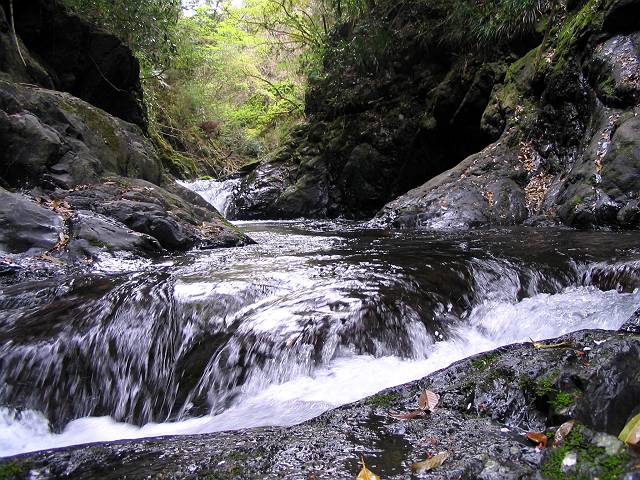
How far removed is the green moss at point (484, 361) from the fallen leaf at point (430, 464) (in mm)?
710

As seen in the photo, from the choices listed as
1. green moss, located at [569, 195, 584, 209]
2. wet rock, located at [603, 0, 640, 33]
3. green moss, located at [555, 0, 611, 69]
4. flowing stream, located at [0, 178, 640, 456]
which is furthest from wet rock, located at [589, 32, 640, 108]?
flowing stream, located at [0, 178, 640, 456]

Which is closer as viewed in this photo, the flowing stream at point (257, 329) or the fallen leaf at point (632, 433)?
the fallen leaf at point (632, 433)

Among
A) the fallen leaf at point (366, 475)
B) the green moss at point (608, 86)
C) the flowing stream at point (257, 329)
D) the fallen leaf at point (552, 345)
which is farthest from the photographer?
the green moss at point (608, 86)

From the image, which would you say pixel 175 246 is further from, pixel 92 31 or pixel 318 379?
pixel 92 31

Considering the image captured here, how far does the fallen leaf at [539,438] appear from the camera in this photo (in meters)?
1.57

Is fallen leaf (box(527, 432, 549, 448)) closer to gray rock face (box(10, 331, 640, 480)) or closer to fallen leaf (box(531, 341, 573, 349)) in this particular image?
gray rock face (box(10, 331, 640, 480))

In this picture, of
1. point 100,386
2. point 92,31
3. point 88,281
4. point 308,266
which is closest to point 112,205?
point 88,281

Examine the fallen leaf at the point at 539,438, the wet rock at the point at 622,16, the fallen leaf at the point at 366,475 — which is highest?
the wet rock at the point at 622,16

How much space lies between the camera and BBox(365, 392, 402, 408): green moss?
6.82 ft

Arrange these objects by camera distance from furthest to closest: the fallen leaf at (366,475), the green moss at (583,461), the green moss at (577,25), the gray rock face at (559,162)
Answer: the green moss at (577,25), the gray rock face at (559,162), the fallen leaf at (366,475), the green moss at (583,461)

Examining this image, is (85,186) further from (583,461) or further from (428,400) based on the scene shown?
(583,461)

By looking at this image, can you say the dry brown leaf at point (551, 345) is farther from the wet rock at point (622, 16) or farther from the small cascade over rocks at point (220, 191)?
the small cascade over rocks at point (220, 191)

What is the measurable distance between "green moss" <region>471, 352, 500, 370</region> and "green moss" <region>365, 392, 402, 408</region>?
0.41m

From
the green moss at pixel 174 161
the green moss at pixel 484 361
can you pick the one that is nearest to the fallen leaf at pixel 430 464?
the green moss at pixel 484 361
